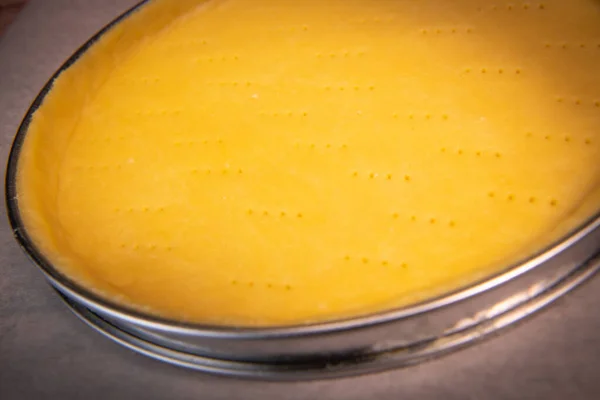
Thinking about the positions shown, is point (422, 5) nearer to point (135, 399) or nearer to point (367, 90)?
point (367, 90)

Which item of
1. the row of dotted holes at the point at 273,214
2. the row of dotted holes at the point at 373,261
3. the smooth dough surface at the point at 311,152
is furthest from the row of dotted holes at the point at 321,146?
the row of dotted holes at the point at 373,261

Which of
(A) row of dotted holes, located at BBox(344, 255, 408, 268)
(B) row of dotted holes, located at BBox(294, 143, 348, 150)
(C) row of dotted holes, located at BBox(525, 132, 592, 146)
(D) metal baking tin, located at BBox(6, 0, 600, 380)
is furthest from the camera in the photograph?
(B) row of dotted holes, located at BBox(294, 143, 348, 150)

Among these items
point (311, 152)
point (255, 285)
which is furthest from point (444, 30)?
point (255, 285)

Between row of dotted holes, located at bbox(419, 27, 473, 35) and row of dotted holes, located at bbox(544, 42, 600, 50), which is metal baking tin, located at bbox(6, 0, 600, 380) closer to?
row of dotted holes, located at bbox(544, 42, 600, 50)

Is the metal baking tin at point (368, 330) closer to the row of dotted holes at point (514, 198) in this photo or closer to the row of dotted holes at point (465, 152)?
the row of dotted holes at point (514, 198)

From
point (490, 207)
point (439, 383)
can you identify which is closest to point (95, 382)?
point (439, 383)

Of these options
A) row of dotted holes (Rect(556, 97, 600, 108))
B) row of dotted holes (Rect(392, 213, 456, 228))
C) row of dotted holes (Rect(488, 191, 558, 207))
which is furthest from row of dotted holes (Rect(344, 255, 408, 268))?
row of dotted holes (Rect(556, 97, 600, 108))

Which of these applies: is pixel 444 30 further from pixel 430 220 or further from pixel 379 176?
pixel 430 220
